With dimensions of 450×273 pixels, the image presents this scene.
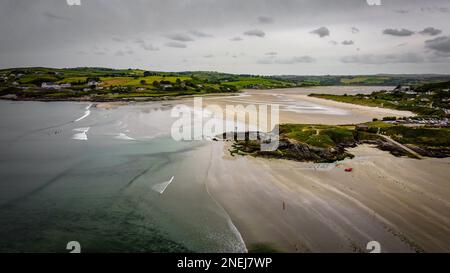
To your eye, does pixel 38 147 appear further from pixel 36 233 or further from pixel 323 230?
pixel 323 230

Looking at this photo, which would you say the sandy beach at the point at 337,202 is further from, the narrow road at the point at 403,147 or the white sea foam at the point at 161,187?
the white sea foam at the point at 161,187

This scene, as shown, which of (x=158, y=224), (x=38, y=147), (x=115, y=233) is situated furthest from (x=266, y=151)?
(x=38, y=147)

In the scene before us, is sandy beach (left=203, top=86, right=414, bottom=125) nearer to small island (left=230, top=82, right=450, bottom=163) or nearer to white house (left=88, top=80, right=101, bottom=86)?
small island (left=230, top=82, right=450, bottom=163)

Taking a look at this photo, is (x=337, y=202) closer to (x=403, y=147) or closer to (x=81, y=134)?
(x=403, y=147)

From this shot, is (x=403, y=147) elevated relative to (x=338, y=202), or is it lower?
elevated

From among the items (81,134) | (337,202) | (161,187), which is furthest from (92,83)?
(337,202)
